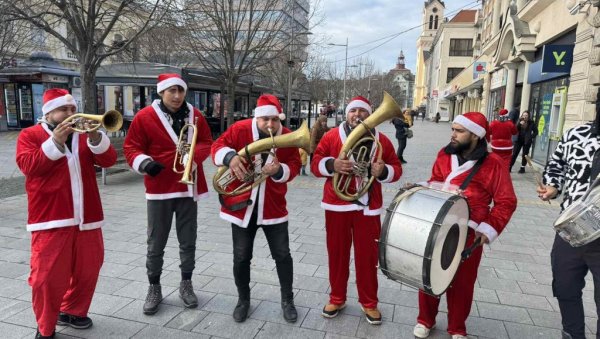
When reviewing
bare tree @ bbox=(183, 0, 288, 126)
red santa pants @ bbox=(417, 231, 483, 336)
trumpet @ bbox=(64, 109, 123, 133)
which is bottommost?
red santa pants @ bbox=(417, 231, 483, 336)

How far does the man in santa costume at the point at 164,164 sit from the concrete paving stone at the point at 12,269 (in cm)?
165

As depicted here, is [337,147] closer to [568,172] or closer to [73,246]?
[568,172]

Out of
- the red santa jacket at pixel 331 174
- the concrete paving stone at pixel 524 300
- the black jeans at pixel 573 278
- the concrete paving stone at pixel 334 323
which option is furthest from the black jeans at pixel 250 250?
the concrete paving stone at pixel 524 300

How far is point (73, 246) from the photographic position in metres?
3.02

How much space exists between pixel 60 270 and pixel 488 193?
3050 mm

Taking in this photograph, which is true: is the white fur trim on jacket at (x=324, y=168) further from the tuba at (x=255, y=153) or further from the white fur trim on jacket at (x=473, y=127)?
the white fur trim on jacket at (x=473, y=127)

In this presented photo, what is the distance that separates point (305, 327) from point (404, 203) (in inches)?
53.2

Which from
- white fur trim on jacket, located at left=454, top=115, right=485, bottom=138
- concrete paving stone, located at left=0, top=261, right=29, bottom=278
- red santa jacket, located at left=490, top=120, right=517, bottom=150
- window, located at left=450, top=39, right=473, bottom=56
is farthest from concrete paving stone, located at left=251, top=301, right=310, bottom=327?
window, located at left=450, top=39, right=473, bottom=56

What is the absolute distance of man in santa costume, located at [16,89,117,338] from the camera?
9.26 feet

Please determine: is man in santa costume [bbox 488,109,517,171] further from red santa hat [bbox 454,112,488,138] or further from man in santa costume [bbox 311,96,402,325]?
red santa hat [bbox 454,112,488,138]

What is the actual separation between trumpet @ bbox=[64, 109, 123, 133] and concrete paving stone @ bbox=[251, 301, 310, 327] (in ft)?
6.14

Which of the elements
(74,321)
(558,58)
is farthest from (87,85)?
(558,58)

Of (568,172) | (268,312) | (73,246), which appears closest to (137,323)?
(73,246)

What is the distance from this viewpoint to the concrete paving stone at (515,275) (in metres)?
4.43
